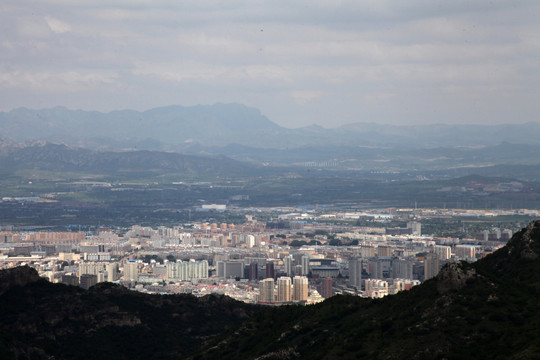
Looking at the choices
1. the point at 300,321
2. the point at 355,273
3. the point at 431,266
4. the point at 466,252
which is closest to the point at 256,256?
the point at 466,252

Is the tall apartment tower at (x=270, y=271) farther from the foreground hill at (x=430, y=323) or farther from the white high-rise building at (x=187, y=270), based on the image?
the foreground hill at (x=430, y=323)

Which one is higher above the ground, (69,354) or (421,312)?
(421,312)

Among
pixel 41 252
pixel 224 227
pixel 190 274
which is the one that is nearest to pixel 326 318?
pixel 190 274

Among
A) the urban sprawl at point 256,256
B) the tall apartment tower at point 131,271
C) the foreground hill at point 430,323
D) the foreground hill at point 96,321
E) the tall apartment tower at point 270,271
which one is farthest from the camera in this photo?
the tall apartment tower at point 270,271

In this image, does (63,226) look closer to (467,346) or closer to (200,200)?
(200,200)

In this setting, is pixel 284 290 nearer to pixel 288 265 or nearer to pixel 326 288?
pixel 326 288

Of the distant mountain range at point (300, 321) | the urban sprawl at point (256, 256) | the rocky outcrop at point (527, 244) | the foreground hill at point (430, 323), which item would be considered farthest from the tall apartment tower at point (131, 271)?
the rocky outcrop at point (527, 244)

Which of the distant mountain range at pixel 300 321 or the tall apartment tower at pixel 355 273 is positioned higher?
the distant mountain range at pixel 300 321
